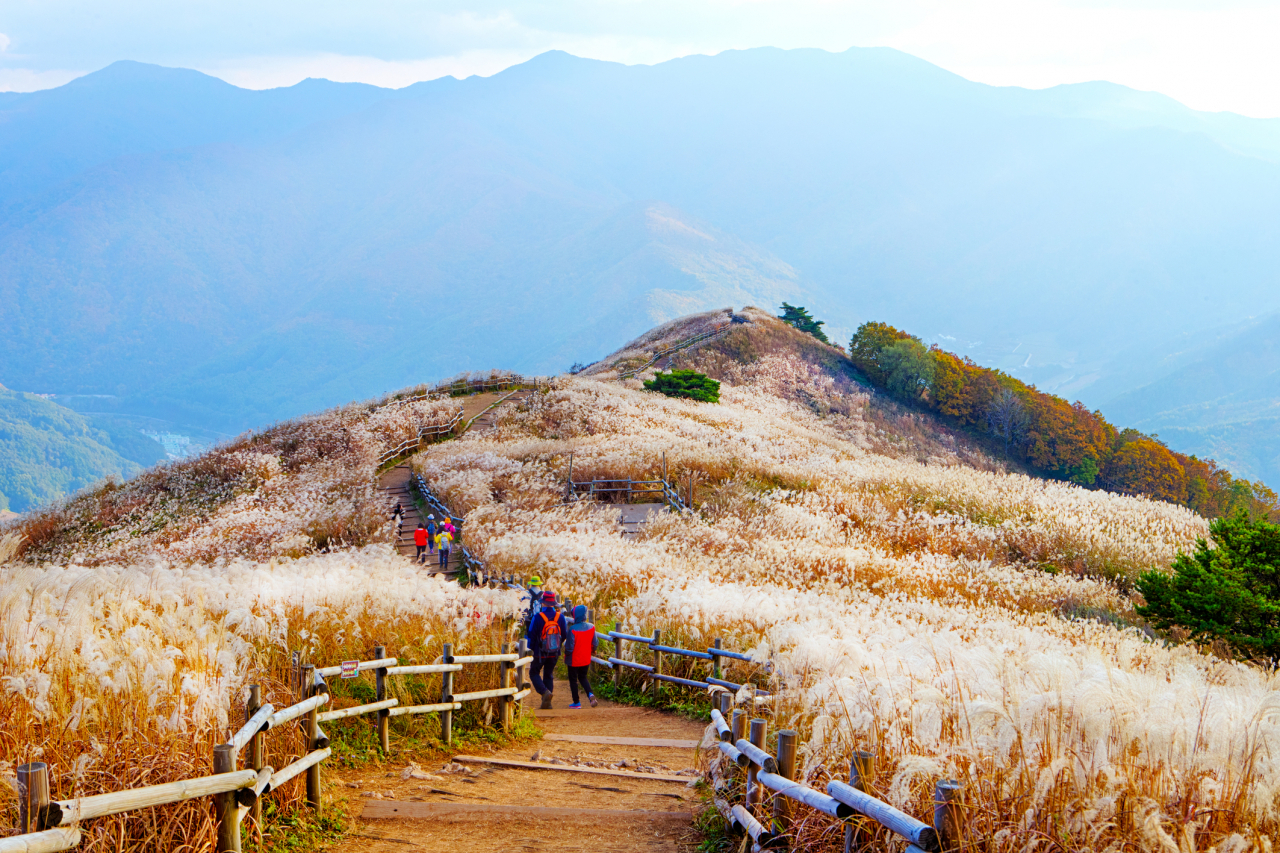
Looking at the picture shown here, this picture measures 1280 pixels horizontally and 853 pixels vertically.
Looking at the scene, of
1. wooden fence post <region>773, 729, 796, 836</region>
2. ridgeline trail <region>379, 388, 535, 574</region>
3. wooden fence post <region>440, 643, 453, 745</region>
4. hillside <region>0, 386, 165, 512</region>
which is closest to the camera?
wooden fence post <region>773, 729, 796, 836</region>

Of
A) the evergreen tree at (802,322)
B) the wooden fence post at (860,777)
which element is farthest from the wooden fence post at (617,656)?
the evergreen tree at (802,322)

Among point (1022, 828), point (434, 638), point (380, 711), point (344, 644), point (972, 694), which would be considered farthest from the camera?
point (434, 638)

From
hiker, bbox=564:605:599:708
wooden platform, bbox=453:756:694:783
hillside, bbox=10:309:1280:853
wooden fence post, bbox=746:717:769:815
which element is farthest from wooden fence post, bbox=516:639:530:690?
wooden fence post, bbox=746:717:769:815

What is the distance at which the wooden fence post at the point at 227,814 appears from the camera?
4641 millimetres

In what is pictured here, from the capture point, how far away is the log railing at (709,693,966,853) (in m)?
3.71

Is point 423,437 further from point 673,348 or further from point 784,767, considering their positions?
point 784,767

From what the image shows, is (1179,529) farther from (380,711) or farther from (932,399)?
(932,399)

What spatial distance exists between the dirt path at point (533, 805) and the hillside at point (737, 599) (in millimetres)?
1211

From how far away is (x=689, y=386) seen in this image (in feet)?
161

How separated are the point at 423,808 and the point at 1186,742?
524 cm

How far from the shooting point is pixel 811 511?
2438cm

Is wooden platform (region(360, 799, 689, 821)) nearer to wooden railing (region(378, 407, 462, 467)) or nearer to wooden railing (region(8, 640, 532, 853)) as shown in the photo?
wooden railing (region(8, 640, 532, 853))

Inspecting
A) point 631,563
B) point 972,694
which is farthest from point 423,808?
point 631,563

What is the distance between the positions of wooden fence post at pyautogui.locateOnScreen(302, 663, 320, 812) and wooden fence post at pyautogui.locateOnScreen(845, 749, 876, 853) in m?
3.86
